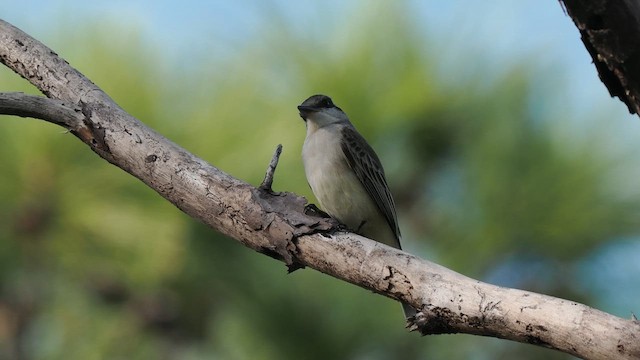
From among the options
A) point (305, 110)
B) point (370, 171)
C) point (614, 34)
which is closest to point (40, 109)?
point (305, 110)

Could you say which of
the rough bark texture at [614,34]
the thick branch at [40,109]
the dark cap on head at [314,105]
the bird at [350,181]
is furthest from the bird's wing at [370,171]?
the rough bark texture at [614,34]

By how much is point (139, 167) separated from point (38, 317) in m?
1.17

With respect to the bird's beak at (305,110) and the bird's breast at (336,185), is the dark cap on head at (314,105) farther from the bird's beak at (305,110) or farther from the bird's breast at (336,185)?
the bird's breast at (336,185)

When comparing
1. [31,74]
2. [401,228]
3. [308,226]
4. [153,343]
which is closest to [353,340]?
[401,228]

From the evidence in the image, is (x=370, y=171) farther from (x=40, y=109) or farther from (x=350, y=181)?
(x=40, y=109)

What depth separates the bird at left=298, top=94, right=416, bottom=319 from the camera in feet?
10.5

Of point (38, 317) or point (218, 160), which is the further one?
point (218, 160)

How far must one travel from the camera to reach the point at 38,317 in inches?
130

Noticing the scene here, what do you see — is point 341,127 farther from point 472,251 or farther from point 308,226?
point 308,226

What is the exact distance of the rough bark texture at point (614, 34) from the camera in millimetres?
1408

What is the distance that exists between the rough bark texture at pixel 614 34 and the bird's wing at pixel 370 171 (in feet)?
5.64

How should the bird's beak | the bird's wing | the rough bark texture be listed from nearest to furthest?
the rough bark texture → the bird's wing → the bird's beak

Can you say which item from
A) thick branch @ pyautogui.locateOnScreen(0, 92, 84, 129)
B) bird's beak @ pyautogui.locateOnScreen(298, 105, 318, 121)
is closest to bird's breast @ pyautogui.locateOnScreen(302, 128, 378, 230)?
bird's beak @ pyautogui.locateOnScreen(298, 105, 318, 121)

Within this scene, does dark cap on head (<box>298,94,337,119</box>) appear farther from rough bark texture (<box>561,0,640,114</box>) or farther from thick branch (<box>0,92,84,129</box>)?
rough bark texture (<box>561,0,640,114</box>)
